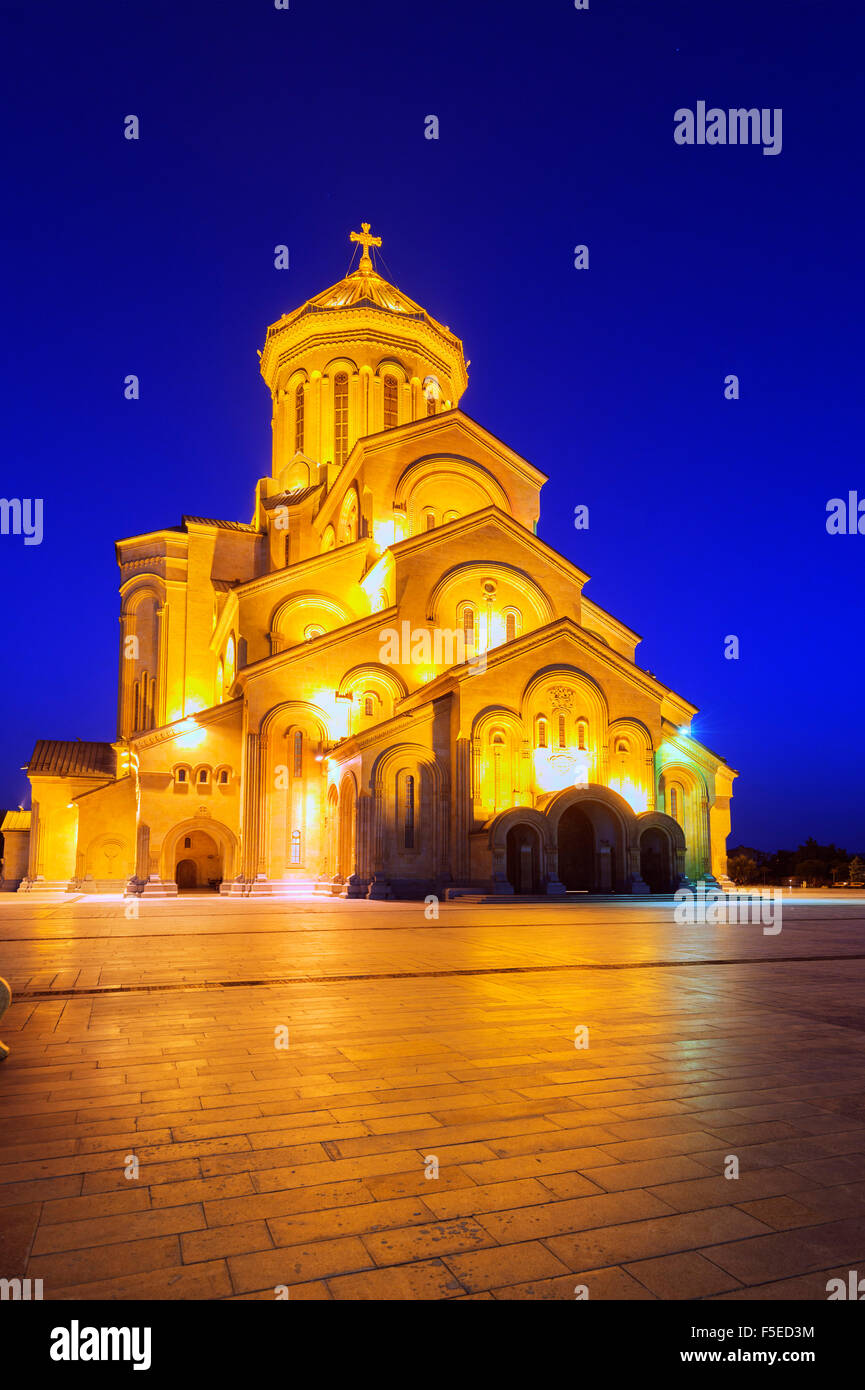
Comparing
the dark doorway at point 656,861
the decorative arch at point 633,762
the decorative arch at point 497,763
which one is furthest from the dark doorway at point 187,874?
the dark doorway at point 656,861

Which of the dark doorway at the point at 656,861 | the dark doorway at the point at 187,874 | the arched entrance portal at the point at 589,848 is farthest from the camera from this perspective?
the dark doorway at the point at 187,874

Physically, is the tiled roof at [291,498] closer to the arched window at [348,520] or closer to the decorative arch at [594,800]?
the arched window at [348,520]

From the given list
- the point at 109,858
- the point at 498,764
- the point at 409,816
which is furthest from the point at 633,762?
the point at 109,858

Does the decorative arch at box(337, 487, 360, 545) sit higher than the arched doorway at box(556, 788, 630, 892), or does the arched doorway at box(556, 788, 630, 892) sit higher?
the decorative arch at box(337, 487, 360, 545)

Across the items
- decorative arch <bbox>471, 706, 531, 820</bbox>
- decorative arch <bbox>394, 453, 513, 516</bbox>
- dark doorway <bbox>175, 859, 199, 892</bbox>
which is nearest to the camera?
decorative arch <bbox>471, 706, 531, 820</bbox>

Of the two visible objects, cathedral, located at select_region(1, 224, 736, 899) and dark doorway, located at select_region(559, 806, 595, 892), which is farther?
dark doorway, located at select_region(559, 806, 595, 892)

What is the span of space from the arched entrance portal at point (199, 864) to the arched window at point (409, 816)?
1192 cm

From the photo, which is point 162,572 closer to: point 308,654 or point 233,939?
point 308,654

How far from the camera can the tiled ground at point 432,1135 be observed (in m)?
2.65

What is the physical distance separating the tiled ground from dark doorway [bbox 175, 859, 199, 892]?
97.0ft

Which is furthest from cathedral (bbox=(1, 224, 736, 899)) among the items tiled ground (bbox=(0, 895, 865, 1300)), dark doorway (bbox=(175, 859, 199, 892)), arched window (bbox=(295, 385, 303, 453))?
tiled ground (bbox=(0, 895, 865, 1300))

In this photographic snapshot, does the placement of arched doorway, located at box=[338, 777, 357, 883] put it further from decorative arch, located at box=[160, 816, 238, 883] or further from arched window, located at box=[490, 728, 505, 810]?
arched window, located at box=[490, 728, 505, 810]

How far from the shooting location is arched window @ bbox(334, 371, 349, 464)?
1666 inches

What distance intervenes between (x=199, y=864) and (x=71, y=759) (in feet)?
26.4
